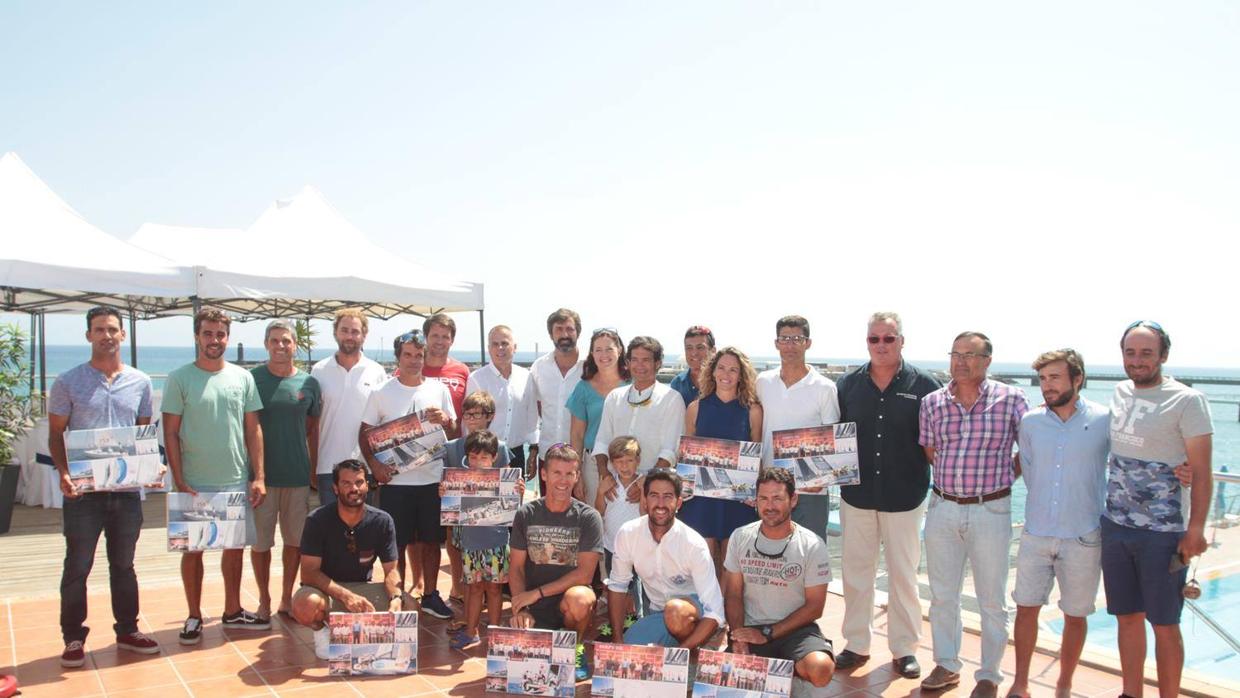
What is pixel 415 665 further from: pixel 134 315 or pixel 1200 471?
pixel 134 315

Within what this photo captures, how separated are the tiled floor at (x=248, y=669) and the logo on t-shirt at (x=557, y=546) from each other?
62cm

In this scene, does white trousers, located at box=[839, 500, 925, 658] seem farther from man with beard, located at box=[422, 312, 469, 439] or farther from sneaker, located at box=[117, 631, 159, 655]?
sneaker, located at box=[117, 631, 159, 655]

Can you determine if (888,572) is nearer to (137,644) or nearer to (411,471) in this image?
(411,471)

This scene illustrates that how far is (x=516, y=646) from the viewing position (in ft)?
13.0

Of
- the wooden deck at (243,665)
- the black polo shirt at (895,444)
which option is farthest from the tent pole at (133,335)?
the black polo shirt at (895,444)

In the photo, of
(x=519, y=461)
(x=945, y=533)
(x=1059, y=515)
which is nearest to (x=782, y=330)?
(x=945, y=533)

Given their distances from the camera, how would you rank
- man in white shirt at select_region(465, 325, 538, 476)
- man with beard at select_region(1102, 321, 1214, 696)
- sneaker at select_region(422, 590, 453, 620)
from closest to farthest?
man with beard at select_region(1102, 321, 1214, 696)
sneaker at select_region(422, 590, 453, 620)
man in white shirt at select_region(465, 325, 538, 476)

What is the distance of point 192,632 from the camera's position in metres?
4.75

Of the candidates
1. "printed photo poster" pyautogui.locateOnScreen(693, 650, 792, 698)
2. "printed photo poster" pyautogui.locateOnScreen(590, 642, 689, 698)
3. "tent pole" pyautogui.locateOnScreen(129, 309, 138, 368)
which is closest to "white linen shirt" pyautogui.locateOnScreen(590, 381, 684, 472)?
"printed photo poster" pyautogui.locateOnScreen(590, 642, 689, 698)

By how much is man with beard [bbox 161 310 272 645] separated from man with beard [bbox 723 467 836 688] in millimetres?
2769

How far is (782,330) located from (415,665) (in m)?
2.60

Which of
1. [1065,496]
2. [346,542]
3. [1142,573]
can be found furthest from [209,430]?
[1142,573]

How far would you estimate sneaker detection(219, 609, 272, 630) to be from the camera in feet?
16.5

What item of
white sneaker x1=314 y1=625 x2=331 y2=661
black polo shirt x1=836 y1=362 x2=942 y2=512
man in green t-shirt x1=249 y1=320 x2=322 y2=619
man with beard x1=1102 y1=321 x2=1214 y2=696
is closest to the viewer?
man with beard x1=1102 y1=321 x2=1214 y2=696
